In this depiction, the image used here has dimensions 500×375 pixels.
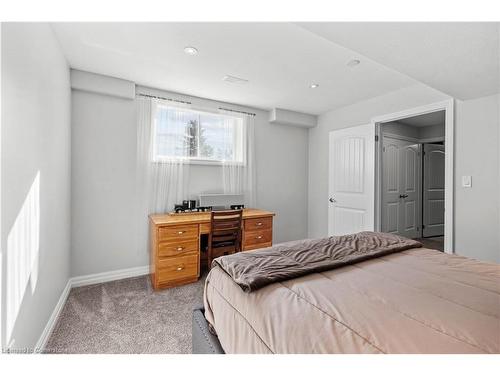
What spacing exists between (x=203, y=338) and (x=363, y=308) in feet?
2.93

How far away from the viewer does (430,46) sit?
1.46 metres

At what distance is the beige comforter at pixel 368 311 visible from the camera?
2.46 feet

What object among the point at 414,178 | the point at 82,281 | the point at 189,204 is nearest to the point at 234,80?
the point at 189,204

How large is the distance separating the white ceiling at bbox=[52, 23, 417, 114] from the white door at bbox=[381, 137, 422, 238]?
1.68 m

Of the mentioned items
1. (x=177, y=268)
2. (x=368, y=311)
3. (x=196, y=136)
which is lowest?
(x=177, y=268)

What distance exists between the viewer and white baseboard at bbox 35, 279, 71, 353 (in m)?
1.60

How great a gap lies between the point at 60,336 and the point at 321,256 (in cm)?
204

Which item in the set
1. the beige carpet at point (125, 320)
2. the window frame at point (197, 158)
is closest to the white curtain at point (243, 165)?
the window frame at point (197, 158)

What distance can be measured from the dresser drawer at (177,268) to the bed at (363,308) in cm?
129

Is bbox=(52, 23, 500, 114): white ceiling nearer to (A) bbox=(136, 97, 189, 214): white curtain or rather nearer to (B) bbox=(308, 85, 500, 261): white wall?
(B) bbox=(308, 85, 500, 261): white wall

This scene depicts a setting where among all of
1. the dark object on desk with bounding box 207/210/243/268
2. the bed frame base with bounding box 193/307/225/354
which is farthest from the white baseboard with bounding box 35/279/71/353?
the dark object on desk with bounding box 207/210/243/268

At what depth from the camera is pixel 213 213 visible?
2.75m

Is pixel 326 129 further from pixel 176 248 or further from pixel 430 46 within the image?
pixel 176 248
